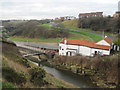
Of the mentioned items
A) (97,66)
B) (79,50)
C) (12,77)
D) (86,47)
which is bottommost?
(97,66)

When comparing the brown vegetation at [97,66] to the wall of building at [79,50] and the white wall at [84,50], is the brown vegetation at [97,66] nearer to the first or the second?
the wall of building at [79,50]

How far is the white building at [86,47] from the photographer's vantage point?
25.8 m

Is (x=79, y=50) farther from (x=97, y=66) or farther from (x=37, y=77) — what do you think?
(x=37, y=77)

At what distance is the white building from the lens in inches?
1016

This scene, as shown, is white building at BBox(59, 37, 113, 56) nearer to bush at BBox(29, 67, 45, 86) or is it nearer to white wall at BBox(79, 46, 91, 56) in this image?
white wall at BBox(79, 46, 91, 56)

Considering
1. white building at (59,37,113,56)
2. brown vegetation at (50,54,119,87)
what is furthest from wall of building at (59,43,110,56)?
brown vegetation at (50,54,119,87)

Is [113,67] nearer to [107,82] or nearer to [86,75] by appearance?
[107,82]

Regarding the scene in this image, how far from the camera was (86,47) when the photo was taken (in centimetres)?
2703

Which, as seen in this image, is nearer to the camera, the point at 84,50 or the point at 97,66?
the point at 97,66

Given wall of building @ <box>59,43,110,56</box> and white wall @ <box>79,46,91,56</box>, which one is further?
white wall @ <box>79,46,91,56</box>

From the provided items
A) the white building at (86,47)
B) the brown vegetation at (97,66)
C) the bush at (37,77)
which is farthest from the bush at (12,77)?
the white building at (86,47)

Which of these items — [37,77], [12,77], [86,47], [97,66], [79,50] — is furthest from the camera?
[79,50]

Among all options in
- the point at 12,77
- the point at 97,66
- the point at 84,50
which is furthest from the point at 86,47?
the point at 12,77

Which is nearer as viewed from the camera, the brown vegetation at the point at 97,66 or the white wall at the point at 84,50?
the brown vegetation at the point at 97,66
